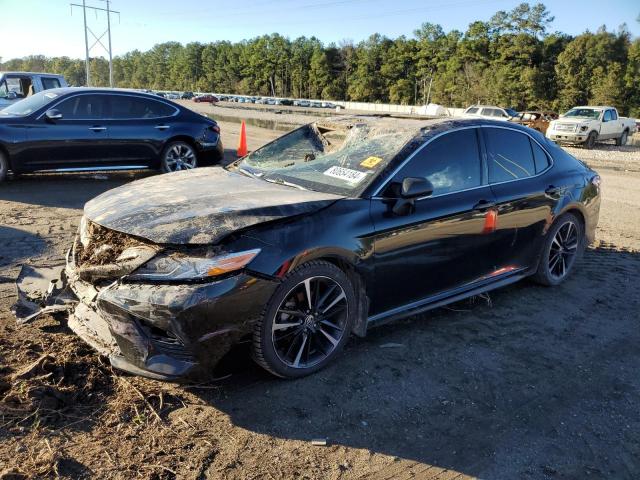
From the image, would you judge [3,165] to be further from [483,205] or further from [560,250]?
[560,250]

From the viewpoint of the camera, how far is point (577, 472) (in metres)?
2.78

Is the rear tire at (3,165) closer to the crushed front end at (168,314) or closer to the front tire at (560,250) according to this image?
the crushed front end at (168,314)

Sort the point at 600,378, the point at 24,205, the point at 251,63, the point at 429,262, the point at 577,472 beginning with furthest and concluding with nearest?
the point at 251,63, the point at 24,205, the point at 429,262, the point at 600,378, the point at 577,472

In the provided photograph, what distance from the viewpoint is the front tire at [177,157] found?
10.1 metres

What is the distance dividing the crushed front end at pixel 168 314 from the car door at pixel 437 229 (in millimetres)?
1043

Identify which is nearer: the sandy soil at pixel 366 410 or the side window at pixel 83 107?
the sandy soil at pixel 366 410

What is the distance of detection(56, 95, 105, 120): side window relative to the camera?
9078 mm

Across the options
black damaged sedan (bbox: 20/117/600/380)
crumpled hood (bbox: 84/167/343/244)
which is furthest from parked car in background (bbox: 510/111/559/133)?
crumpled hood (bbox: 84/167/343/244)

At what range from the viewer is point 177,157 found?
10.3 meters

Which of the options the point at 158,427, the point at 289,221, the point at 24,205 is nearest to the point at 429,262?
the point at 289,221

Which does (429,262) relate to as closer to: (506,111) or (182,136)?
(182,136)

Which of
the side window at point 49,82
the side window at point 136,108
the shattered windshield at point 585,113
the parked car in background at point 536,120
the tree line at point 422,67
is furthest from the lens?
the tree line at point 422,67

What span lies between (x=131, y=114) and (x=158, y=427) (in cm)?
803

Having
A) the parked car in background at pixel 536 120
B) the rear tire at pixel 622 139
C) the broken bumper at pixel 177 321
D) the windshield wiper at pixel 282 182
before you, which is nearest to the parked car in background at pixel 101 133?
the windshield wiper at pixel 282 182
